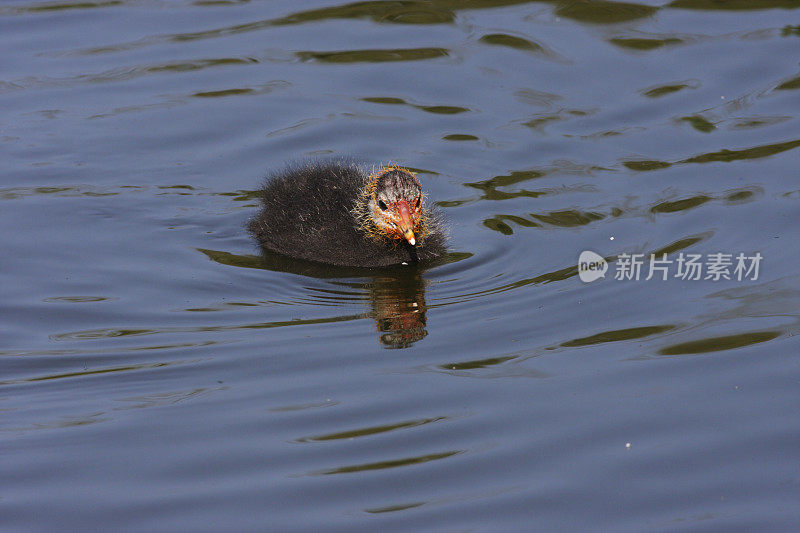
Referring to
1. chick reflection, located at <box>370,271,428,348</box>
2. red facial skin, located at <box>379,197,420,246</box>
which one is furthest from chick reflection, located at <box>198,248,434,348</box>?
red facial skin, located at <box>379,197,420,246</box>

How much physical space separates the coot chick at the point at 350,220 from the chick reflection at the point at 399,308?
0.92 feet

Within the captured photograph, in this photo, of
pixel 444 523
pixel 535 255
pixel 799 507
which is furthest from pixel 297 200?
pixel 799 507

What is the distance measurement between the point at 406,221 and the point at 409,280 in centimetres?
43

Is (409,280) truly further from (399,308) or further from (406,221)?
(399,308)

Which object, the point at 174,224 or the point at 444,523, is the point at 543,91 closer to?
the point at 174,224

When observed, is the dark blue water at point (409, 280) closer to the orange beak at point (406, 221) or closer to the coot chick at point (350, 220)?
the coot chick at point (350, 220)

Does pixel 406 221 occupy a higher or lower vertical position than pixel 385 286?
higher

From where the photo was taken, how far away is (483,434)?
5.51 metres

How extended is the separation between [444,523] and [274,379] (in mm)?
1722

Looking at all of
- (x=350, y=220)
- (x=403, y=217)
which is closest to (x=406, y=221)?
(x=403, y=217)

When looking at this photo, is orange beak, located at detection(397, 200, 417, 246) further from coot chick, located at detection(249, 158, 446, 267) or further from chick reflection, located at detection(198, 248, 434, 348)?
chick reflection, located at detection(198, 248, 434, 348)

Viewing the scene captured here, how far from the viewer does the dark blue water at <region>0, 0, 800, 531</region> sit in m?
5.16

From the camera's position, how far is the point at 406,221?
7902mm

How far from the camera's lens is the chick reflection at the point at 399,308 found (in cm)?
682
